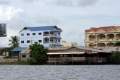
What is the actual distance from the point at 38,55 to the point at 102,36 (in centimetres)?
4322

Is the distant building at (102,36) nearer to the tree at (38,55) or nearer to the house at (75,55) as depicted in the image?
the house at (75,55)

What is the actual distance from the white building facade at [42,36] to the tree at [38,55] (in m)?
33.5

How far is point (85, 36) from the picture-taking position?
14350cm

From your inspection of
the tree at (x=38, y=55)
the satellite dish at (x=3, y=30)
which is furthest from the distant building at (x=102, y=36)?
the tree at (x=38, y=55)

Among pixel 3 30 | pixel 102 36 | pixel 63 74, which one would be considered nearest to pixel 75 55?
pixel 3 30

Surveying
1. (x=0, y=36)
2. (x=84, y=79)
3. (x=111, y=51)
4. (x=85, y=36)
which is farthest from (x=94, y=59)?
(x=84, y=79)

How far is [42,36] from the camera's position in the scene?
453ft

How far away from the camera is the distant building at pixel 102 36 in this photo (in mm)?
135750

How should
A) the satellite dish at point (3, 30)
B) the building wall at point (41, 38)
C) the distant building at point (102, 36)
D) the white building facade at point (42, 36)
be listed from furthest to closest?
1. the white building facade at point (42, 36)
2. the building wall at point (41, 38)
3. the distant building at point (102, 36)
4. the satellite dish at point (3, 30)

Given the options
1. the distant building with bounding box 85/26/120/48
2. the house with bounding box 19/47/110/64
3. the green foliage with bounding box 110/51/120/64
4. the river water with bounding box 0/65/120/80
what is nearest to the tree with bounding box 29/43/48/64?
the house with bounding box 19/47/110/64

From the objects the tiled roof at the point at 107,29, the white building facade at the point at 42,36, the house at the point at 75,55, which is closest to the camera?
the house at the point at 75,55

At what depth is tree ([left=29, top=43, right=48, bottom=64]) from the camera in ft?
327

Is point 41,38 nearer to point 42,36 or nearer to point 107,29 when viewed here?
point 42,36

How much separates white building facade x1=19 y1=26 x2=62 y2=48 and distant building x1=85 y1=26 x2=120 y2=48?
8.51 meters
